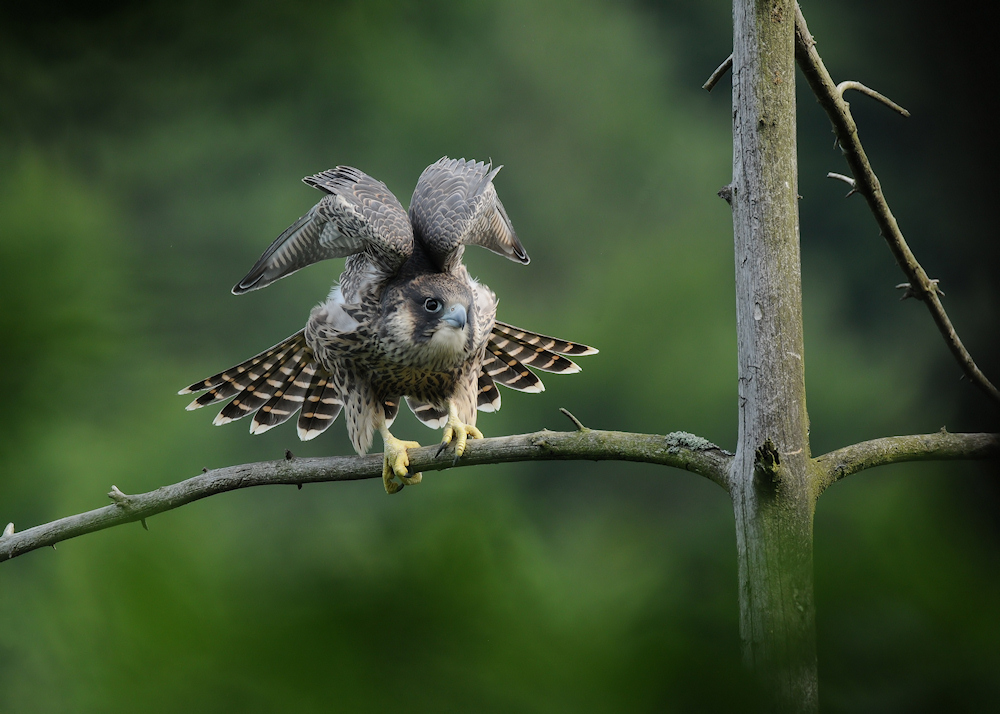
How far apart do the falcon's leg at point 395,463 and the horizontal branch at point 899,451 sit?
3.66 ft

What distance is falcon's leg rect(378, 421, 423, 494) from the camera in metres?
2.19

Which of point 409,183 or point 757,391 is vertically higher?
point 409,183

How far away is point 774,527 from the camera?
4.18 ft

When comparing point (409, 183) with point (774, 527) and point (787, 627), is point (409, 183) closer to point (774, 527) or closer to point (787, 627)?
point (774, 527)

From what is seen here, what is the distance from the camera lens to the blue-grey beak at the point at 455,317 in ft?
7.47

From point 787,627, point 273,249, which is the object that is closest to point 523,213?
point 273,249

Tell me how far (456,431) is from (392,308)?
15.7 inches

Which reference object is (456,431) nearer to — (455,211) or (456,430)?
(456,430)

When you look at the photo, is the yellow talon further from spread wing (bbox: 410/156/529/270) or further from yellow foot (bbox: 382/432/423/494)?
spread wing (bbox: 410/156/529/270)

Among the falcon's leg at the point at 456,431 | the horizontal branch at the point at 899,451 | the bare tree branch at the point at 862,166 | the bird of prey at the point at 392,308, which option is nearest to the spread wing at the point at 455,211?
the bird of prey at the point at 392,308

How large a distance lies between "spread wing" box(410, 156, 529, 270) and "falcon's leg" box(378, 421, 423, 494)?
0.58 meters

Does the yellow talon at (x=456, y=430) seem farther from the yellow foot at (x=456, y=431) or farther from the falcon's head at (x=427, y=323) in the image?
the falcon's head at (x=427, y=323)

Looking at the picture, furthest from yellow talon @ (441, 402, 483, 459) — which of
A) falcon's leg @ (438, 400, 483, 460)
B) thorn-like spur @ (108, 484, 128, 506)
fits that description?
thorn-like spur @ (108, 484, 128, 506)

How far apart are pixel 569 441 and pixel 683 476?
12.1 ft
